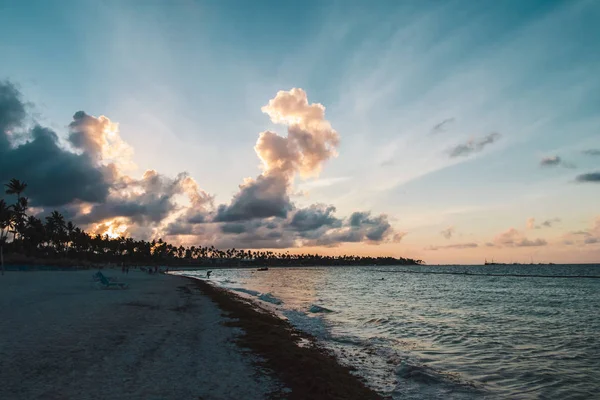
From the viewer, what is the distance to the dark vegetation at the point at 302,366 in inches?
377

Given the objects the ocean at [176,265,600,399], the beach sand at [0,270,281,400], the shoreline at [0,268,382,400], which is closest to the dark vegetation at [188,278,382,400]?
the shoreline at [0,268,382,400]

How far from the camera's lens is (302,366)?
38.8ft

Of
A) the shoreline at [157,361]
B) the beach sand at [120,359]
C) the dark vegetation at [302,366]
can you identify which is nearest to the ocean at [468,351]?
the dark vegetation at [302,366]

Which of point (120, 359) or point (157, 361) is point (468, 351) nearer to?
point (157, 361)

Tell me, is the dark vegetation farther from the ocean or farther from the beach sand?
the ocean

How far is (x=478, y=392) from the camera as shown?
37.1 ft

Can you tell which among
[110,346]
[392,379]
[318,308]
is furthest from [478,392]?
[318,308]

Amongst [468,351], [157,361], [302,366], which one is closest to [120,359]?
[157,361]

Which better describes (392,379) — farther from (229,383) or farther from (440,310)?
(440,310)

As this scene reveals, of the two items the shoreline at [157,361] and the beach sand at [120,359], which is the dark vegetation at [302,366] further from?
the beach sand at [120,359]

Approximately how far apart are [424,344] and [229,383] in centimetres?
1207

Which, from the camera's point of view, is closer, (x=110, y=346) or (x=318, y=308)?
(x=110, y=346)

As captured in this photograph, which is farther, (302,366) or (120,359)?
(302,366)

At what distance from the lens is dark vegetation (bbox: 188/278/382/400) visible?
31.4 feet
